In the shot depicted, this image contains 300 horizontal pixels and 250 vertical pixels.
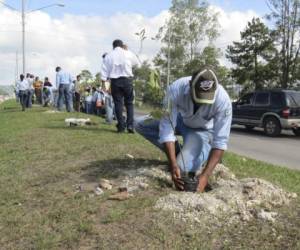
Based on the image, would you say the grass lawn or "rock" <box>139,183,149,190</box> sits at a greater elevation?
"rock" <box>139,183,149,190</box>

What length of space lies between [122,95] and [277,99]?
1025 cm

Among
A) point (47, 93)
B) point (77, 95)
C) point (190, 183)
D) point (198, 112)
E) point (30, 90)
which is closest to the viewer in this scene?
point (190, 183)

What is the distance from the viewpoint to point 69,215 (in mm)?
5062

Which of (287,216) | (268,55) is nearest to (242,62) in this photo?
(268,55)

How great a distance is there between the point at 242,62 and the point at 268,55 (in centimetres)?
206

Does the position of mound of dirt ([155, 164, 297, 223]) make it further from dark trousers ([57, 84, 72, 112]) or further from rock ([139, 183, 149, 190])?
dark trousers ([57, 84, 72, 112])

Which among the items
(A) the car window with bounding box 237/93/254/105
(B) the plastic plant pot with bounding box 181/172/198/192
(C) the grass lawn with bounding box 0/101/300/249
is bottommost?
(C) the grass lawn with bounding box 0/101/300/249

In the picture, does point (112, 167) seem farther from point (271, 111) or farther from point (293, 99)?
point (271, 111)

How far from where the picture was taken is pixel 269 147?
16.0 meters

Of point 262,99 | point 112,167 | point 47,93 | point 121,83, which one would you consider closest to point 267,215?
point 112,167

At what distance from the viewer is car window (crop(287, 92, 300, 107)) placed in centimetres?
1938

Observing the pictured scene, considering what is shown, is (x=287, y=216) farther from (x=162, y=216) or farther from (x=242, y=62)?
(x=242, y=62)

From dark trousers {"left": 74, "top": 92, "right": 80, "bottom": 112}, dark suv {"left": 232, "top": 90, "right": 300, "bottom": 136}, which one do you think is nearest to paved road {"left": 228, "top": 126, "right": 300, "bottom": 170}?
dark suv {"left": 232, "top": 90, "right": 300, "bottom": 136}

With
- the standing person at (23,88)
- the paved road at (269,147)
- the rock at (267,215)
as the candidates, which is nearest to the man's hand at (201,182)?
the rock at (267,215)
